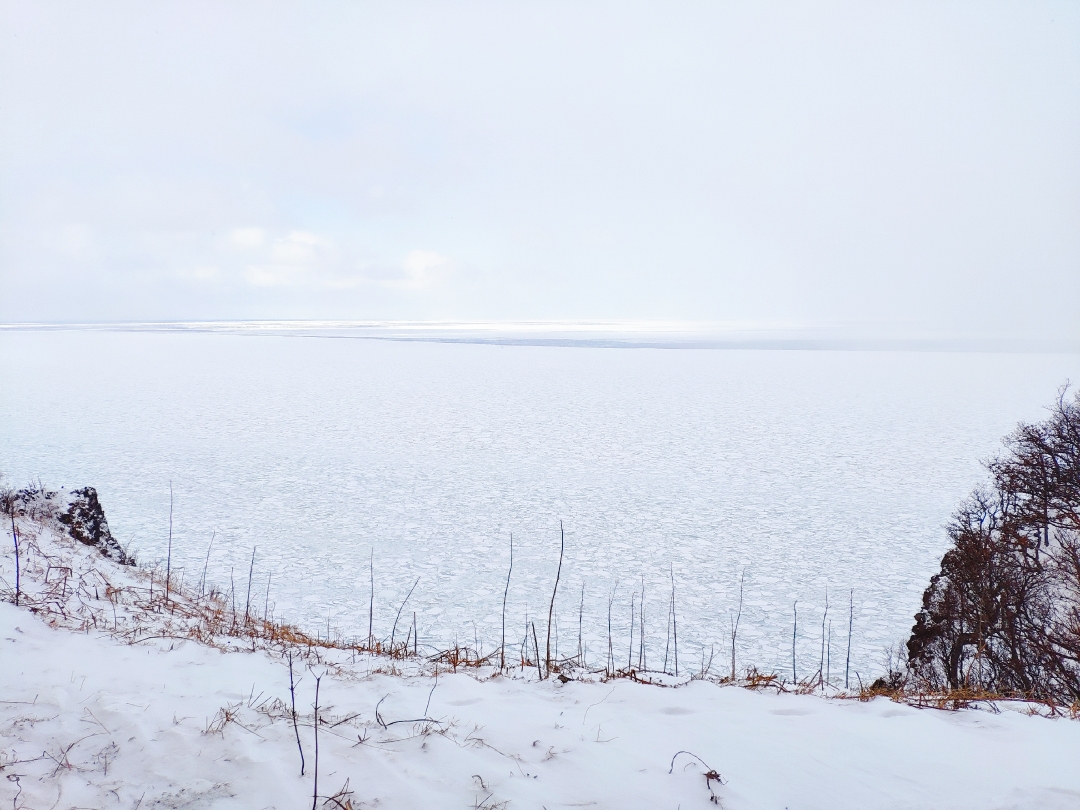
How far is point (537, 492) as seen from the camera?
59.9ft

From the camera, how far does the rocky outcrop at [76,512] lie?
9523 mm

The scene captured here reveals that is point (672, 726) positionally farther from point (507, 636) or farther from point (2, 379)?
point (2, 379)

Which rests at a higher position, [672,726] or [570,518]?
[672,726]

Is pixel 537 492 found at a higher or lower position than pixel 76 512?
lower

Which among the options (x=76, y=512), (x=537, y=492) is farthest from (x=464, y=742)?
(x=537, y=492)

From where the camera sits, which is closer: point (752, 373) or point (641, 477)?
point (641, 477)

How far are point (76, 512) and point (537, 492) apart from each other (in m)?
10.9

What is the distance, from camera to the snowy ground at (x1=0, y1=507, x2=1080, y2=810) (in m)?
2.66

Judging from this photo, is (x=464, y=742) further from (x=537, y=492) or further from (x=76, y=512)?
(x=537, y=492)

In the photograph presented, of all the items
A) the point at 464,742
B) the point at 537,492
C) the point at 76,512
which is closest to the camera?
the point at 464,742

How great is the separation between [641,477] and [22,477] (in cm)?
1652

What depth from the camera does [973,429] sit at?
29.8 m

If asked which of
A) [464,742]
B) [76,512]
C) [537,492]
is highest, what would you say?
[464,742]

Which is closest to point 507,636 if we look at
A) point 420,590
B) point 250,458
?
point 420,590
